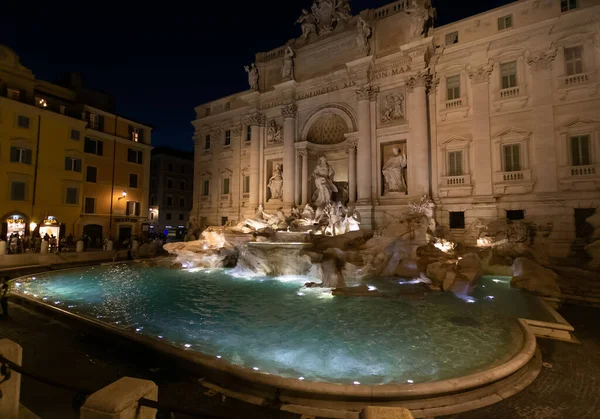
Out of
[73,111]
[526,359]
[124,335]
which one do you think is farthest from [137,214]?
[526,359]

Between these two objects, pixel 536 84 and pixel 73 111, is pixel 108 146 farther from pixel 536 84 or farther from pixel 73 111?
pixel 536 84

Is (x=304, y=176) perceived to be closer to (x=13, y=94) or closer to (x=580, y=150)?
(x=580, y=150)

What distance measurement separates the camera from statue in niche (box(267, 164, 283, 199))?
22.8m

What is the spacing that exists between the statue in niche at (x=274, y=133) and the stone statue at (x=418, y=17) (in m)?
10.5

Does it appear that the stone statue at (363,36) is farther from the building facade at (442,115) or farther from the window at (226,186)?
the window at (226,186)

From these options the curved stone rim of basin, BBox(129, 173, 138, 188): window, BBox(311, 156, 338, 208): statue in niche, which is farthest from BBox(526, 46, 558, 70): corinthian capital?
BBox(129, 173, 138, 188): window

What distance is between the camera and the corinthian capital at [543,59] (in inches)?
579

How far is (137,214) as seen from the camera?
28.1 m

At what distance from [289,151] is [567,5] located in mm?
16260

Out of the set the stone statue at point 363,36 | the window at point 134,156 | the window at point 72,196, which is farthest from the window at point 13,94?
the stone statue at point 363,36

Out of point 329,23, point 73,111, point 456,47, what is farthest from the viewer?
point 73,111

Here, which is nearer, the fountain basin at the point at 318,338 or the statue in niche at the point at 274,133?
the fountain basin at the point at 318,338

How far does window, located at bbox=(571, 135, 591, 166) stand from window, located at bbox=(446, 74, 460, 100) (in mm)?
5787

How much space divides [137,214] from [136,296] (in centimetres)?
2139
